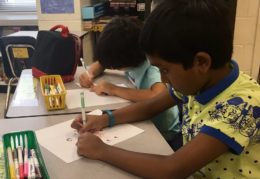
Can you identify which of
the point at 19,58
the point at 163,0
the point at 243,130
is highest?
the point at 163,0

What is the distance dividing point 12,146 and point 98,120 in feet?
0.96

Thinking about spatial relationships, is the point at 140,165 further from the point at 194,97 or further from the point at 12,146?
the point at 12,146

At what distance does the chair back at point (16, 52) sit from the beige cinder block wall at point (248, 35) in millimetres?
1658

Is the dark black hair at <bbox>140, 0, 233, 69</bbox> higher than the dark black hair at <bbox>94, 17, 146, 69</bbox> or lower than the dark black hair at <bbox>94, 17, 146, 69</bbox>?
higher

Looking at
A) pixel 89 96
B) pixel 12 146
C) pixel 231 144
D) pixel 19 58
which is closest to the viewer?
pixel 231 144

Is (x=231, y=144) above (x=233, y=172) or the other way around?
above

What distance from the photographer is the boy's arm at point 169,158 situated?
0.75 meters

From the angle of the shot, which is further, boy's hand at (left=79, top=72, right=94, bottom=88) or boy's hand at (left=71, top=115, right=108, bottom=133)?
boy's hand at (left=79, top=72, right=94, bottom=88)

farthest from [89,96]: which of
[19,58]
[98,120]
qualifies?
[19,58]

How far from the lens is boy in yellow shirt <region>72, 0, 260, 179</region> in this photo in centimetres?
73

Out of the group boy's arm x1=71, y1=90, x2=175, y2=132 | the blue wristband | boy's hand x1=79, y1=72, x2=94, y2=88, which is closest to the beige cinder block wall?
boy's hand x1=79, y1=72, x2=94, y2=88

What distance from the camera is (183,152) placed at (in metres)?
0.77

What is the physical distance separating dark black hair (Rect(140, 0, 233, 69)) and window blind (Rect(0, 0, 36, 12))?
3.28m

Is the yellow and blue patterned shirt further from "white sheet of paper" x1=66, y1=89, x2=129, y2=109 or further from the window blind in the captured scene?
the window blind
